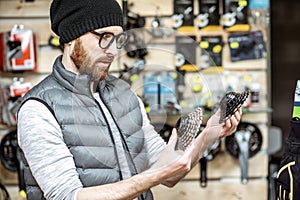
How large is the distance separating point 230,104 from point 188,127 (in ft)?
0.45

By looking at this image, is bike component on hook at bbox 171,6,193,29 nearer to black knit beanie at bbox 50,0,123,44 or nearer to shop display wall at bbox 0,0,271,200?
shop display wall at bbox 0,0,271,200

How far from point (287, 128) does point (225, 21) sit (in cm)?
68

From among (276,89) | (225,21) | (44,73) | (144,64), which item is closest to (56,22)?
(144,64)

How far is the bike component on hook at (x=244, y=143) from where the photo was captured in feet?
8.53

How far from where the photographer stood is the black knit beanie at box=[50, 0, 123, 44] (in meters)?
1.34

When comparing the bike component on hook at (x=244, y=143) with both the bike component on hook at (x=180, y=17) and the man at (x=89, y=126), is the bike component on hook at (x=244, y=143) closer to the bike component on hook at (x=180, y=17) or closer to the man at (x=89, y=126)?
the bike component on hook at (x=180, y=17)

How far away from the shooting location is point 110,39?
4.31 ft

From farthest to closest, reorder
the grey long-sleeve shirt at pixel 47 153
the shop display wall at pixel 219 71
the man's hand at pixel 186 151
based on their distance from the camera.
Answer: the shop display wall at pixel 219 71 < the grey long-sleeve shirt at pixel 47 153 < the man's hand at pixel 186 151

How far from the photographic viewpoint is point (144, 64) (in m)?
1.41

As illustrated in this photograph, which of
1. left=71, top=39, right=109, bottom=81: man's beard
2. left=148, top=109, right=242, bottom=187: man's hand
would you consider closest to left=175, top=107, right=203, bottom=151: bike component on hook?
left=148, top=109, right=242, bottom=187: man's hand

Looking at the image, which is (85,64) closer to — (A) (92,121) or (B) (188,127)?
(A) (92,121)

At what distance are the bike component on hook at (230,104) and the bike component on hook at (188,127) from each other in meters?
0.06

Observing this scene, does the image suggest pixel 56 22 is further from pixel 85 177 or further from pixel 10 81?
pixel 10 81

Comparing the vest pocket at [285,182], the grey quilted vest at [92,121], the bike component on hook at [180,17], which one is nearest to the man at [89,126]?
the grey quilted vest at [92,121]
